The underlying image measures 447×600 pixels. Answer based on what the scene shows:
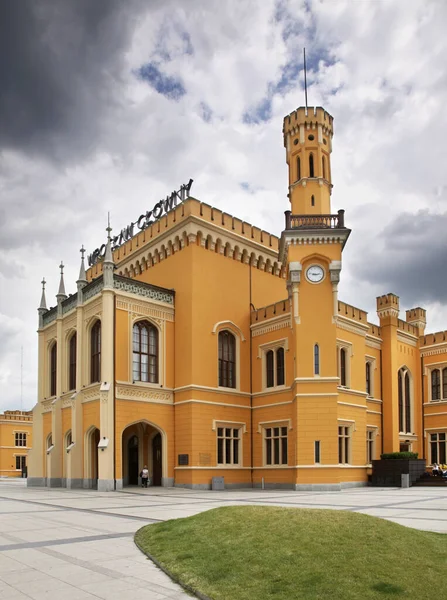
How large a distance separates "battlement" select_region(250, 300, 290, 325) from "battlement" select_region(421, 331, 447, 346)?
16.2m

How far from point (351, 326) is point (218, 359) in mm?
8854

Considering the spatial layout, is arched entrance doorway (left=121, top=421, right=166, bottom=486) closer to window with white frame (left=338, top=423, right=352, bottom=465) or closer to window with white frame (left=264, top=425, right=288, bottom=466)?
window with white frame (left=264, top=425, right=288, bottom=466)

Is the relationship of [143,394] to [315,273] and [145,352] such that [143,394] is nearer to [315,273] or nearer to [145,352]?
[145,352]

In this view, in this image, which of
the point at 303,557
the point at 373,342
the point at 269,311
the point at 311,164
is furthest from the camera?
the point at 373,342

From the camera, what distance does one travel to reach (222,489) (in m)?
33.7

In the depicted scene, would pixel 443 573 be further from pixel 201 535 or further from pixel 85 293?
pixel 85 293

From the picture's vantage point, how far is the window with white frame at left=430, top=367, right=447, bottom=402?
153ft

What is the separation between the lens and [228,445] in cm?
3659

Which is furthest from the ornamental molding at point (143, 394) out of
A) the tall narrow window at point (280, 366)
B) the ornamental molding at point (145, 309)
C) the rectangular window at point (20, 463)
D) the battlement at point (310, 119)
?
the rectangular window at point (20, 463)

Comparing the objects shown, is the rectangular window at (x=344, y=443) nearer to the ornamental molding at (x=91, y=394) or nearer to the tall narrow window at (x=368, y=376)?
the tall narrow window at (x=368, y=376)

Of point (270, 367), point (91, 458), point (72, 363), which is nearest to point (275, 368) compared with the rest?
point (270, 367)

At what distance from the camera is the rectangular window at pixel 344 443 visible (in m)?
36.3

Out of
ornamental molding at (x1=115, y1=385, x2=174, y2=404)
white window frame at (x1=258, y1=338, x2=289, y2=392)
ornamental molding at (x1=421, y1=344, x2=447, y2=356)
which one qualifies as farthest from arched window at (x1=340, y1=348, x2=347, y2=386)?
ornamental molding at (x1=421, y1=344, x2=447, y2=356)

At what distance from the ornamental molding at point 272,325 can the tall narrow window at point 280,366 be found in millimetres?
1411
